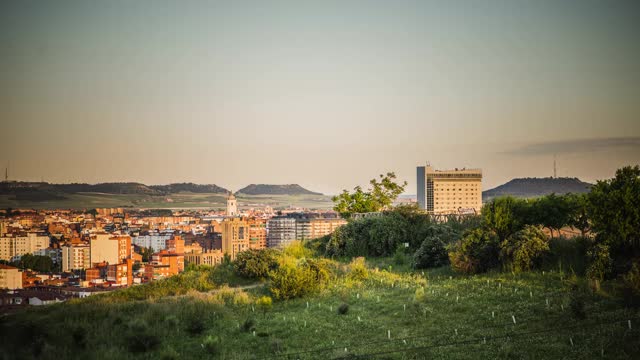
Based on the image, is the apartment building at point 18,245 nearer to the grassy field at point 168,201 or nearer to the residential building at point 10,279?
the grassy field at point 168,201

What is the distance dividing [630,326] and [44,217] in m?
33.8

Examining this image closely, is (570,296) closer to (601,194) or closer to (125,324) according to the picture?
(601,194)

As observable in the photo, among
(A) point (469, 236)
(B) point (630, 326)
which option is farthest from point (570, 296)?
(A) point (469, 236)

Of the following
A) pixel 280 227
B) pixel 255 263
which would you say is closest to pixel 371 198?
pixel 255 263

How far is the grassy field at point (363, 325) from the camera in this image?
9.41 meters

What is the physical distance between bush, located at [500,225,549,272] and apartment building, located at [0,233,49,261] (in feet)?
78.2

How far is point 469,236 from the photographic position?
16.4m

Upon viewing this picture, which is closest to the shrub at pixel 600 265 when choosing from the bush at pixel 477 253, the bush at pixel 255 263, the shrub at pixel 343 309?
the bush at pixel 477 253

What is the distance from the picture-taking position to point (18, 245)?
1148 inches

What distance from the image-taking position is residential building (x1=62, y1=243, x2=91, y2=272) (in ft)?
125

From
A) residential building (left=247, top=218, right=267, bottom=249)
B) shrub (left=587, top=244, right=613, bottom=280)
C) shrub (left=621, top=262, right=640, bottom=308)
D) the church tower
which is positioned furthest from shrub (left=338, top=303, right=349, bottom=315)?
the church tower

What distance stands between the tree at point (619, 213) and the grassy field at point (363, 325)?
4.62 ft

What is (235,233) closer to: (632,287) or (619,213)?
(619,213)

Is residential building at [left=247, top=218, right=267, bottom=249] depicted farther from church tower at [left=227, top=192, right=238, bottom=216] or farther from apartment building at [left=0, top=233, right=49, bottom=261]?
apartment building at [left=0, top=233, right=49, bottom=261]
